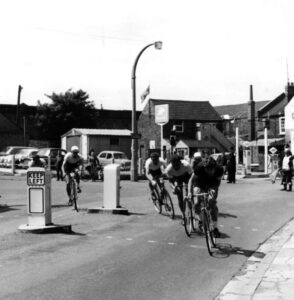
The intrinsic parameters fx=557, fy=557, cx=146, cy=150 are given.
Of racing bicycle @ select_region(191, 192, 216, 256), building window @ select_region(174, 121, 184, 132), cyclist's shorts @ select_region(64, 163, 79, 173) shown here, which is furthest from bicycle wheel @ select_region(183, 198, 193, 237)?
building window @ select_region(174, 121, 184, 132)

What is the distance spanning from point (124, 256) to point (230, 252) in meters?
1.81

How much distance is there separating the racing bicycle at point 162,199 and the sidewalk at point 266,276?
3.68 m

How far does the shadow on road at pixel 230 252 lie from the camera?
894 cm

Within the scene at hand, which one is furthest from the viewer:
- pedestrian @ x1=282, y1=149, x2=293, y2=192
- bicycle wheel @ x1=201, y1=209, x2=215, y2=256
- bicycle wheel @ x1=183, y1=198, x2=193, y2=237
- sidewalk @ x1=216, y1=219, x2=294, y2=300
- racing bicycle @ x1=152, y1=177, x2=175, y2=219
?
pedestrian @ x1=282, y1=149, x2=293, y2=192

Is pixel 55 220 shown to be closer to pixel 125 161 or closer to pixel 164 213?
pixel 164 213

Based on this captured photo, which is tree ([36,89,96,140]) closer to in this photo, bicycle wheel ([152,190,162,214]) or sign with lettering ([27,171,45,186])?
bicycle wheel ([152,190,162,214])

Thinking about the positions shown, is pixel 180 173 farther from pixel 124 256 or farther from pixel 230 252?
pixel 124 256

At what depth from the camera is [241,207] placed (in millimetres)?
15875

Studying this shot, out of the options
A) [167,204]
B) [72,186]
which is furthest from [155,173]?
[72,186]

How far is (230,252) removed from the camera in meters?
9.20

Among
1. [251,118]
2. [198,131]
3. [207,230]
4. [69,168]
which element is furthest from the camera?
[251,118]

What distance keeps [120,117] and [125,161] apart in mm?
36302

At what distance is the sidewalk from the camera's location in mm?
6188

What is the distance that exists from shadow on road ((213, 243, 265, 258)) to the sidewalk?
17 mm
